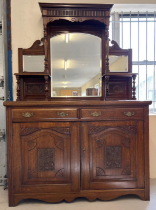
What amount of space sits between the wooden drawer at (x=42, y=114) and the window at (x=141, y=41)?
50.5 inches

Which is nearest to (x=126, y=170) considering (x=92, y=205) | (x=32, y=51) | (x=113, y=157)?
(x=113, y=157)

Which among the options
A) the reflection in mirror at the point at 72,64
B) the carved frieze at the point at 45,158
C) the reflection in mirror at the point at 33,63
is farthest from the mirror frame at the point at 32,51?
the carved frieze at the point at 45,158

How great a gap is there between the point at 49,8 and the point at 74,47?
0.52 metres

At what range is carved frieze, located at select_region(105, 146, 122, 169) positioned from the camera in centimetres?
160

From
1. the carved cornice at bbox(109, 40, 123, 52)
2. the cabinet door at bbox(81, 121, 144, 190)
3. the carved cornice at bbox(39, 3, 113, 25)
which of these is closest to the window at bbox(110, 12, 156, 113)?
the carved cornice at bbox(109, 40, 123, 52)

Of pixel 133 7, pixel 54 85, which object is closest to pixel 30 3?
pixel 54 85

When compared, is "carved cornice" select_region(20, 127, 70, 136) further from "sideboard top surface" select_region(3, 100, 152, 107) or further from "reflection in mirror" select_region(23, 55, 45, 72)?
"reflection in mirror" select_region(23, 55, 45, 72)

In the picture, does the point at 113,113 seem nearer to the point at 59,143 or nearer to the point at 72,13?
the point at 59,143

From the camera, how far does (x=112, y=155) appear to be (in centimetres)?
160

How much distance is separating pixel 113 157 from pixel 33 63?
1.47 m

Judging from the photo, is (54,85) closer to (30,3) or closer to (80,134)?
(80,134)

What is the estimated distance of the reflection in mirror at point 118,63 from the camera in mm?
2084

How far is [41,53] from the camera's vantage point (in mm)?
2039

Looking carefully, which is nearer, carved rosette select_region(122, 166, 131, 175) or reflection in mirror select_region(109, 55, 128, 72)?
carved rosette select_region(122, 166, 131, 175)
